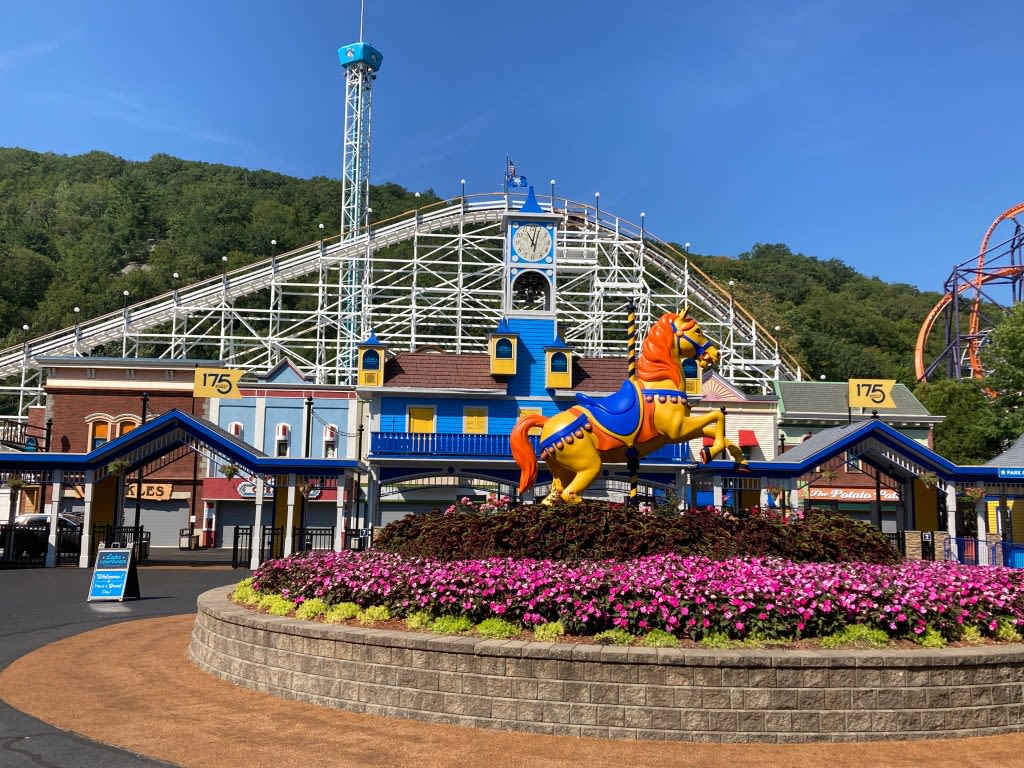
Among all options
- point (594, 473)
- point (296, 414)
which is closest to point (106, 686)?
point (594, 473)

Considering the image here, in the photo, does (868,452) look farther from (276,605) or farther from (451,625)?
(451,625)

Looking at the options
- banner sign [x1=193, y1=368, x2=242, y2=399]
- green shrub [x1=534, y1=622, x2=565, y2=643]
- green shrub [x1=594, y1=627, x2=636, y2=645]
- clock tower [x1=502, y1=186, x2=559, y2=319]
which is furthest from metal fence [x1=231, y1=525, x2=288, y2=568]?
green shrub [x1=594, y1=627, x2=636, y2=645]

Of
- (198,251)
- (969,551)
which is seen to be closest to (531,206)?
(969,551)

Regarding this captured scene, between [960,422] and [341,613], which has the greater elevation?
[960,422]

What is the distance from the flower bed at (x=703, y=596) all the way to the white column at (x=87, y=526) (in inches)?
801

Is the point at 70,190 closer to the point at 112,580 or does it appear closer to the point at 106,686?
the point at 112,580

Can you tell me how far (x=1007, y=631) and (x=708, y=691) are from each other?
11.2 ft

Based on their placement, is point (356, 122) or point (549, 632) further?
point (356, 122)

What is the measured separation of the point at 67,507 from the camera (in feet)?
150

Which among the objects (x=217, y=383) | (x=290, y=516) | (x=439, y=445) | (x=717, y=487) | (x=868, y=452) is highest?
(x=217, y=383)

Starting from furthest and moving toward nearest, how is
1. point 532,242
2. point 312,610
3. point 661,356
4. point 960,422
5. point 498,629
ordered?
point 960,422, point 532,242, point 661,356, point 312,610, point 498,629

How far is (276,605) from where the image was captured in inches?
420

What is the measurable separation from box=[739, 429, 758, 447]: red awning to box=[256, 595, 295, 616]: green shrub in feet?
113

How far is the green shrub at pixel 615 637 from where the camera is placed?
8609mm
